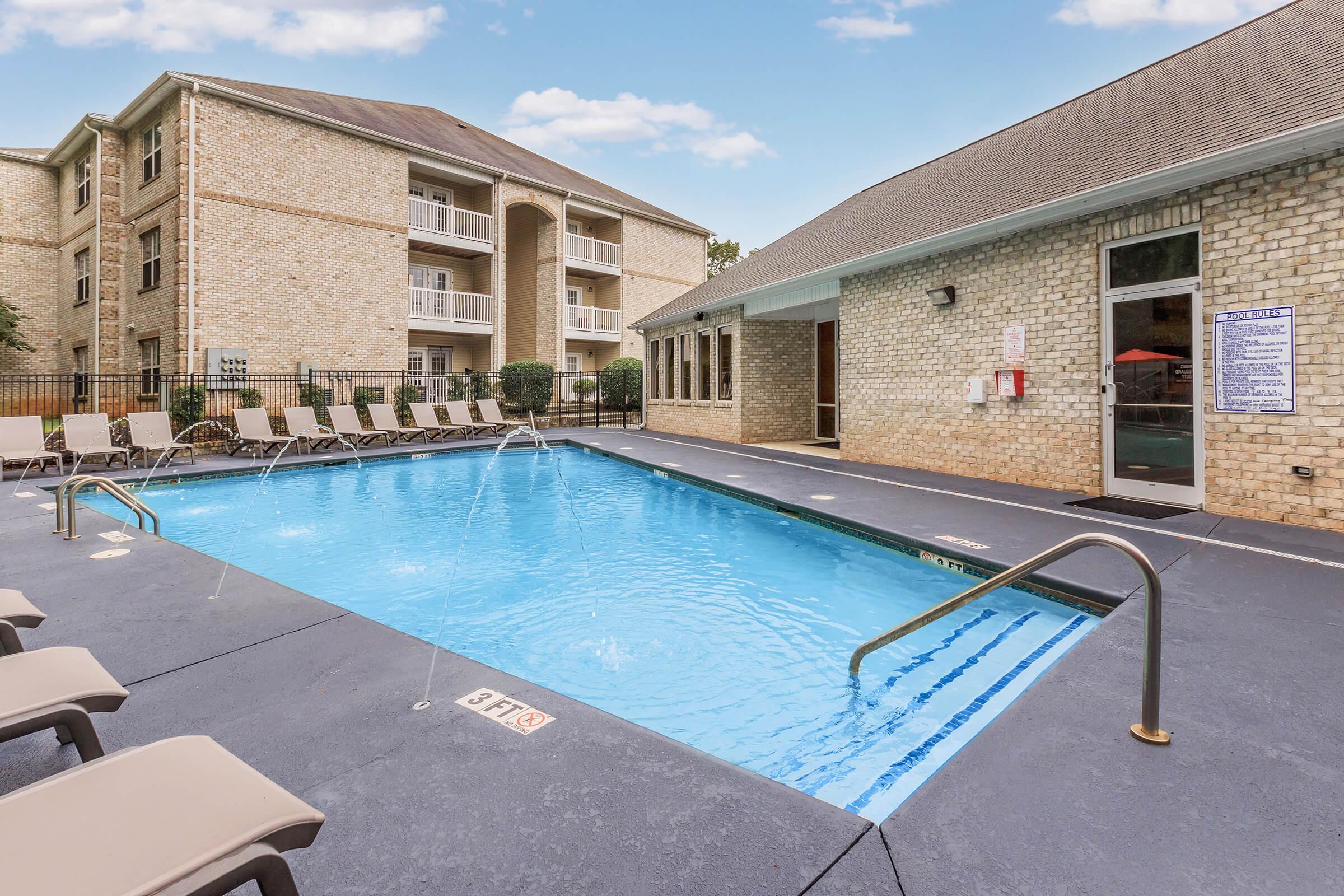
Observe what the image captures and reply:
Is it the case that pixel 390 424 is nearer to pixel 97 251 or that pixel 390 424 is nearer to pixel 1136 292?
pixel 97 251

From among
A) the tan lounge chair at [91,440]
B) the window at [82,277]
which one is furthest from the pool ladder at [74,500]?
the window at [82,277]

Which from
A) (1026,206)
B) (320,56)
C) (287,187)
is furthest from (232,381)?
(1026,206)

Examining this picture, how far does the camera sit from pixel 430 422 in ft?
51.5

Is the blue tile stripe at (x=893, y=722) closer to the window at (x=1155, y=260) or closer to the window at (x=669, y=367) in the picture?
the window at (x=1155, y=260)

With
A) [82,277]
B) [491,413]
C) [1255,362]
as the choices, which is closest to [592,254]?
[491,413]

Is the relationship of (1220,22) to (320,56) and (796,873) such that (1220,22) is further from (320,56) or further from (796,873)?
(320,56)

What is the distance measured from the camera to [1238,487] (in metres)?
6.01

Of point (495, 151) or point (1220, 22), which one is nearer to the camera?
point (1220, 22)

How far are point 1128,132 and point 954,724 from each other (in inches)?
321

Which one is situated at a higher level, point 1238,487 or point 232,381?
point 232,381

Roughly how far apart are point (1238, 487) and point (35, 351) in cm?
2842

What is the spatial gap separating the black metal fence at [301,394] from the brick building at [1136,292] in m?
9.57

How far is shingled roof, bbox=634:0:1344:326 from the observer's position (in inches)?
238

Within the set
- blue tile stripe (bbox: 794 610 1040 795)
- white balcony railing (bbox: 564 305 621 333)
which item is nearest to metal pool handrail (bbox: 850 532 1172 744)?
blue tile stripe (bbox: 794 610 1040 795)
